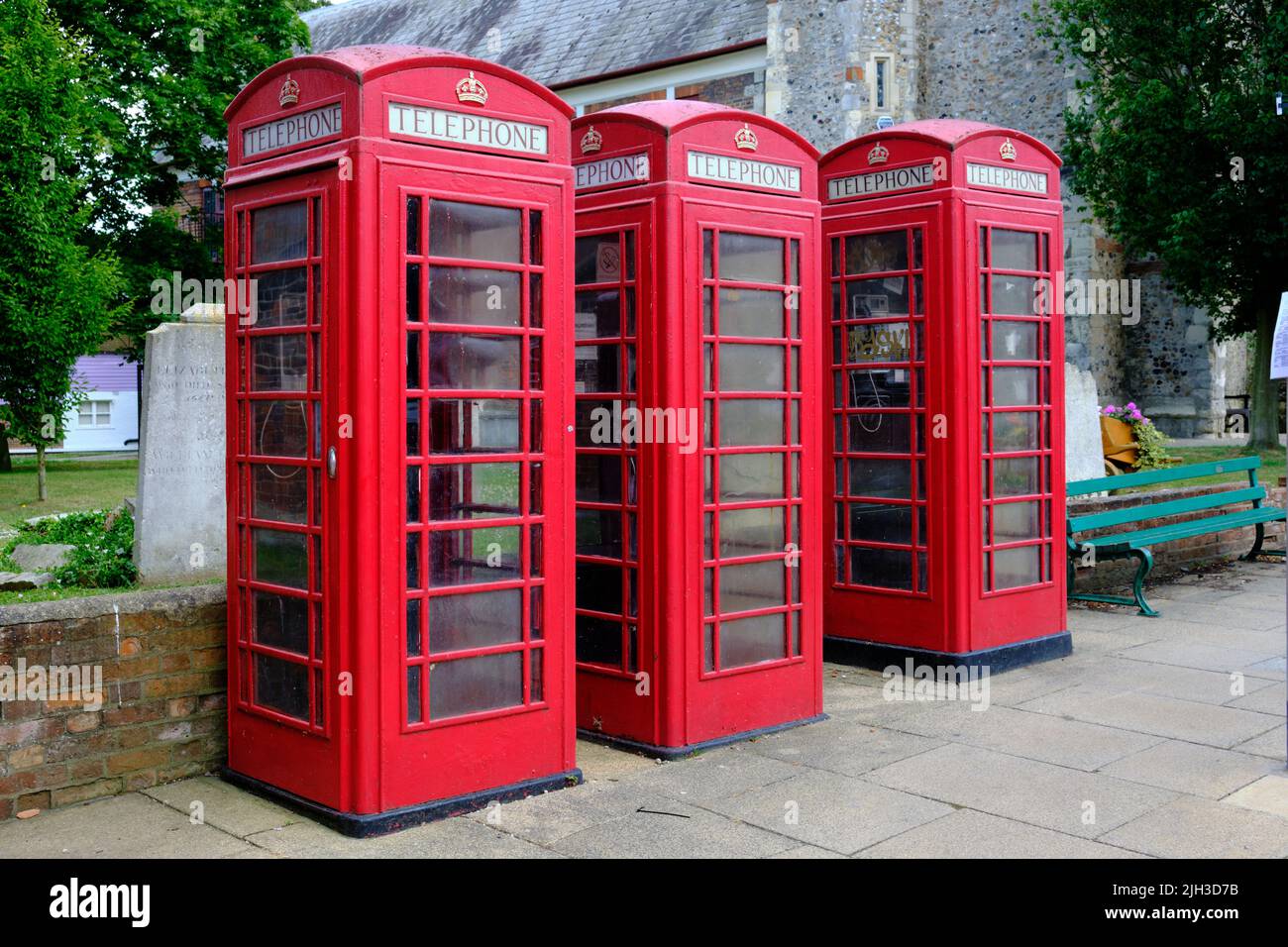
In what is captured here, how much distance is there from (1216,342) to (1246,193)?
6761mm

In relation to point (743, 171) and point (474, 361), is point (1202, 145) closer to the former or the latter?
point (743, 171)

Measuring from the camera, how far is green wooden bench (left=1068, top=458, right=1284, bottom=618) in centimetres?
945

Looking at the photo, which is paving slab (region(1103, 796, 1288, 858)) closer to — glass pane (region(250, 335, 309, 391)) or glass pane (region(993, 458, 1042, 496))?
glass pane (region(993, 458, 1042, 496))

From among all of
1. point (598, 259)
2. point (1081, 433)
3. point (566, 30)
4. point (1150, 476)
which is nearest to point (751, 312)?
point (598, 259)

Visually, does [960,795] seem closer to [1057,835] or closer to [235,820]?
[1057,835]

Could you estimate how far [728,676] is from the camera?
19.6 feet

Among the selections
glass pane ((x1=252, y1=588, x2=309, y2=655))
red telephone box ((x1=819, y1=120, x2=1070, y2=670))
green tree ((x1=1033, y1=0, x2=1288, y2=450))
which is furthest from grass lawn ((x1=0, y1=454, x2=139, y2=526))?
green tree ((x1=1033, y1=0, x2=1288, y2=450))

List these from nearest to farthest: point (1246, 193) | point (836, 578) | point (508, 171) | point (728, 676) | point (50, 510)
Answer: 1. point (508, 171)
2. point (728, 676)
3. point (836, 578)
4. point (50, 510)
5. point (1246, 193)

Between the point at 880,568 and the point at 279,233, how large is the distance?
13.9ft

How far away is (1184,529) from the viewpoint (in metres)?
10.2

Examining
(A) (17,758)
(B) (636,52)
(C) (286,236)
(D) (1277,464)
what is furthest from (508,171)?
(B) (636,52)

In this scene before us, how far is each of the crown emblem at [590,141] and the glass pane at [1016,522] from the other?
3.31 m

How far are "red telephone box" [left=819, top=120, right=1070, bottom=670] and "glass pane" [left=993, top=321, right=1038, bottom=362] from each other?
0.01 metres

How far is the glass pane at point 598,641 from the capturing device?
19.7ft
